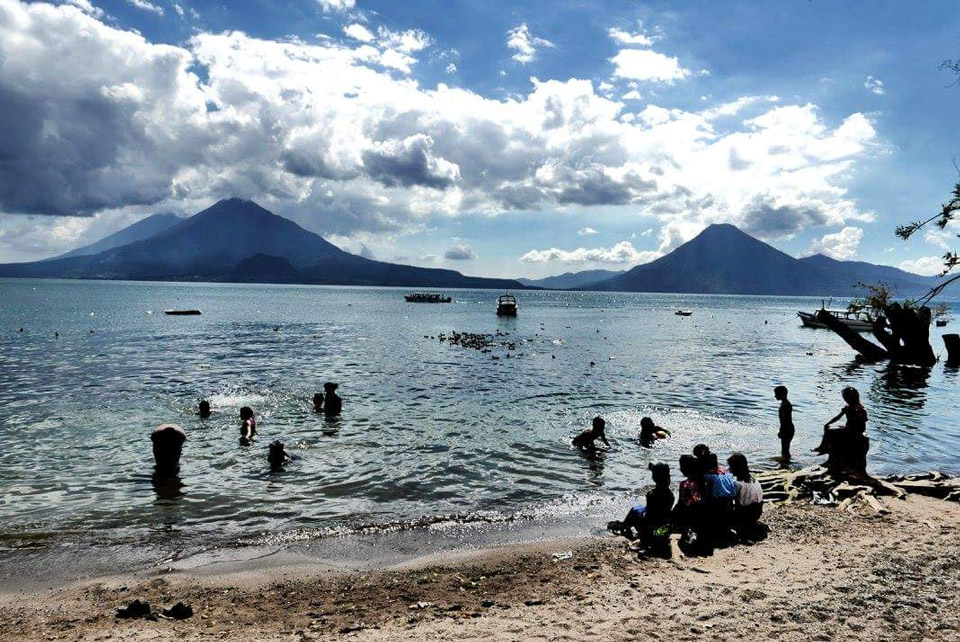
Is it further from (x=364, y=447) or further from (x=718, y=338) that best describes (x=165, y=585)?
(x=718, y=338)

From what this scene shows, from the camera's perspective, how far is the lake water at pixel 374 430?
13.4 m

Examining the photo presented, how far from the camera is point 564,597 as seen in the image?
29.2ft

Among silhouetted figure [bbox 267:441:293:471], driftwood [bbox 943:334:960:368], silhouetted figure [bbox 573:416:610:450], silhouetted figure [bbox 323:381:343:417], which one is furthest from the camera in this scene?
driftwood [bbox 943:334:960:368]

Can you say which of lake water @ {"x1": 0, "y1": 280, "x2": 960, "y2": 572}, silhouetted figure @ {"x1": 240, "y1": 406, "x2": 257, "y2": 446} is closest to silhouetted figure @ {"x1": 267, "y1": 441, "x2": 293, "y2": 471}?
lake water @ {"x1": 0, "y1": 280, "x2": 960, "y2": 572}

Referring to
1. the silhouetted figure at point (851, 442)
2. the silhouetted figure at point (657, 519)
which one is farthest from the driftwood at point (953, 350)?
the silhouetted figure at point (657, 519)

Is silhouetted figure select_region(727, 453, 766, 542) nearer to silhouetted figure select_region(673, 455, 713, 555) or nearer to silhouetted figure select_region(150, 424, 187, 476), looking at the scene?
silhouetted figure select_region(673, 455, 713, 555)

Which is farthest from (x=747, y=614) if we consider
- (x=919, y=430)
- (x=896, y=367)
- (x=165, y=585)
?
(x=896, y=367)

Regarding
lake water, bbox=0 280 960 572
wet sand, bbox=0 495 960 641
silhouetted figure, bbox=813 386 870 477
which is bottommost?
lake water, bbox=0 280 960 572

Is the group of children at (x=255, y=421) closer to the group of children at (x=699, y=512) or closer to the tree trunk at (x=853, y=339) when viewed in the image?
the group of children at (x=699, y=512)

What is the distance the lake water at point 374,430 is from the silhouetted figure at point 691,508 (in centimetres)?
305

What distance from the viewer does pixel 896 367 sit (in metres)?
45.1

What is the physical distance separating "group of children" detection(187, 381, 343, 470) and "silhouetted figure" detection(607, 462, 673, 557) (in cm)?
1031

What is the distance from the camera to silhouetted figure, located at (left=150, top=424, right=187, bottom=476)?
15.8 m

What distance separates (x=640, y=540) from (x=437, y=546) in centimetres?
418
